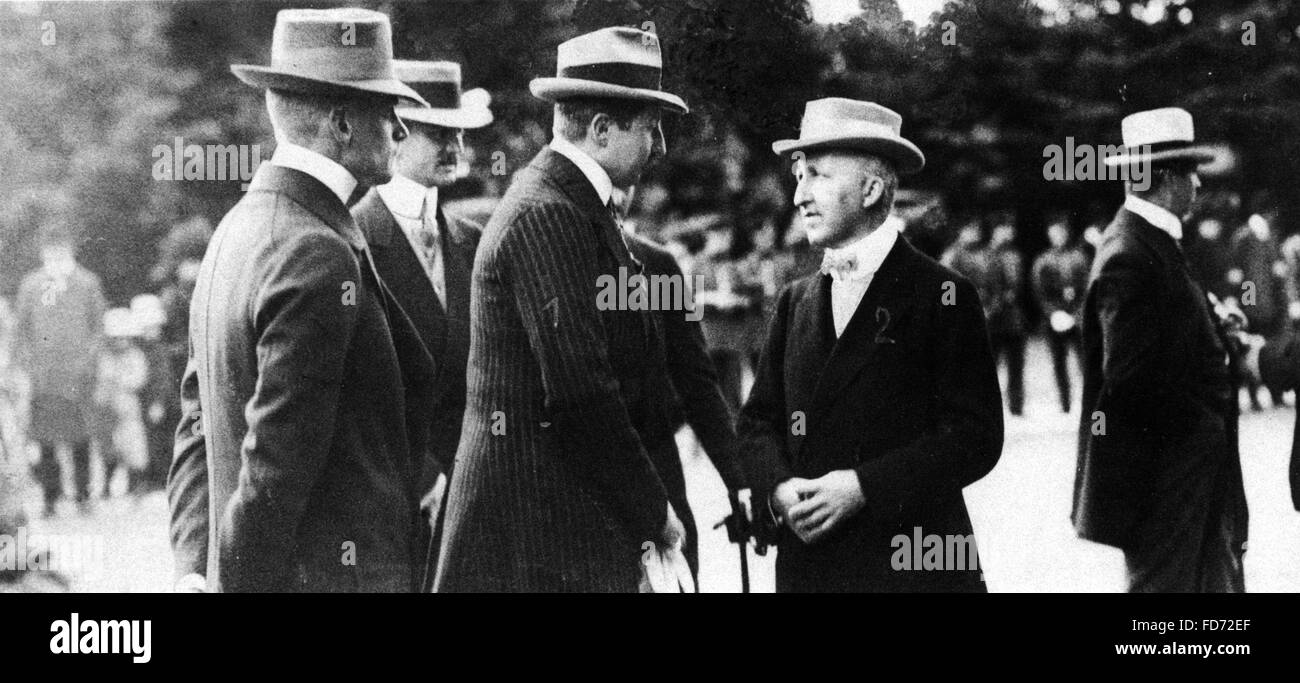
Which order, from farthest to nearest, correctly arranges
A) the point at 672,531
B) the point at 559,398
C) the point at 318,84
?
the point at 318,84 < the point at 672,531 < the point at 559,398

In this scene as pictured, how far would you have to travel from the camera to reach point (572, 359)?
4457 millimetres

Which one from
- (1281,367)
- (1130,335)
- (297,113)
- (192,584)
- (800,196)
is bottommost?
(192,584)

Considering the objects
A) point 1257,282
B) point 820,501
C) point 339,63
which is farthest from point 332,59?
point 1257,282

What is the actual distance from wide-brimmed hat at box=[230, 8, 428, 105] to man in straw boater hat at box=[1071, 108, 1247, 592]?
2775mm

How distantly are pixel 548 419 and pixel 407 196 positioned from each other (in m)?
1.08

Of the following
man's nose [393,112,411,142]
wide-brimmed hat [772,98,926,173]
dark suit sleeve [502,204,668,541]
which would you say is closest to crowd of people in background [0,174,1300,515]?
wide-brimmed hat [772,98,926,173]

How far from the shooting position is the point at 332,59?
486cm

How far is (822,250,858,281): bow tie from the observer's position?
16.3 feet

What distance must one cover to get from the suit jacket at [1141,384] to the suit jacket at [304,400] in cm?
254

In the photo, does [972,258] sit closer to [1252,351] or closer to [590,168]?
[1252,351]

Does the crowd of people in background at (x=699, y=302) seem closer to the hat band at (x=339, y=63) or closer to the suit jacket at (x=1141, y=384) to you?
the suit jacket at (x=1141, y=384)
